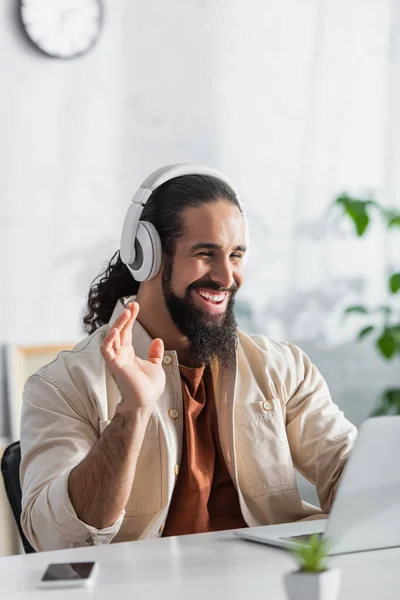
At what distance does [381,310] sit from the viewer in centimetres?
332

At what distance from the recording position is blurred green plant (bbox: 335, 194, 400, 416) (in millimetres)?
3217

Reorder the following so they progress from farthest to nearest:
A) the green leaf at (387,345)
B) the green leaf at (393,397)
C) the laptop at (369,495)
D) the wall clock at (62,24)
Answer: the green leaf at (393,397) < the green leaf at (387,345) < the wall clock at (62,24) < the laptop at (369,495)

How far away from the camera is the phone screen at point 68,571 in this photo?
1021mm

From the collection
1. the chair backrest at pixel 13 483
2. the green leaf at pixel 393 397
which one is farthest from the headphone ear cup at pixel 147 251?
the green leaf at pixel 393 397

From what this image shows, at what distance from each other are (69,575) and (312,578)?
1.40ft

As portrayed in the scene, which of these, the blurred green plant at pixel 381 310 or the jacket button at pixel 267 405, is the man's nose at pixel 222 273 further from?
the blurred green plant at pixel 381 310

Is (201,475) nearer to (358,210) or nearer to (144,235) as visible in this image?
(144,235)

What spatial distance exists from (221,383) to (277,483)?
0.76 ft

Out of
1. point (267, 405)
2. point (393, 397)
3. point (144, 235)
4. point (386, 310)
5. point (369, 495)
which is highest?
point (144, 235)

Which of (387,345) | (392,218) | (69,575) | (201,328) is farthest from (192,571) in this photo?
(392,218)

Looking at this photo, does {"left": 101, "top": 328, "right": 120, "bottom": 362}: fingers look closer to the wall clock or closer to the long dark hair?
the long dark hair

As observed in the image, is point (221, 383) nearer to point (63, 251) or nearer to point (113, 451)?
point (113, 451)

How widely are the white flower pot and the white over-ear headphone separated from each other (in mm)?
1098

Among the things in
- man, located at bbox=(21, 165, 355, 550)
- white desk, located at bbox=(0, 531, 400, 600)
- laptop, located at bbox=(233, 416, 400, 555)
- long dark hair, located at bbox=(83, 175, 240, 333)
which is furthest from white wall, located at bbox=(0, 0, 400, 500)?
laptop, located at bbox=(233, 416, 400, 555)
